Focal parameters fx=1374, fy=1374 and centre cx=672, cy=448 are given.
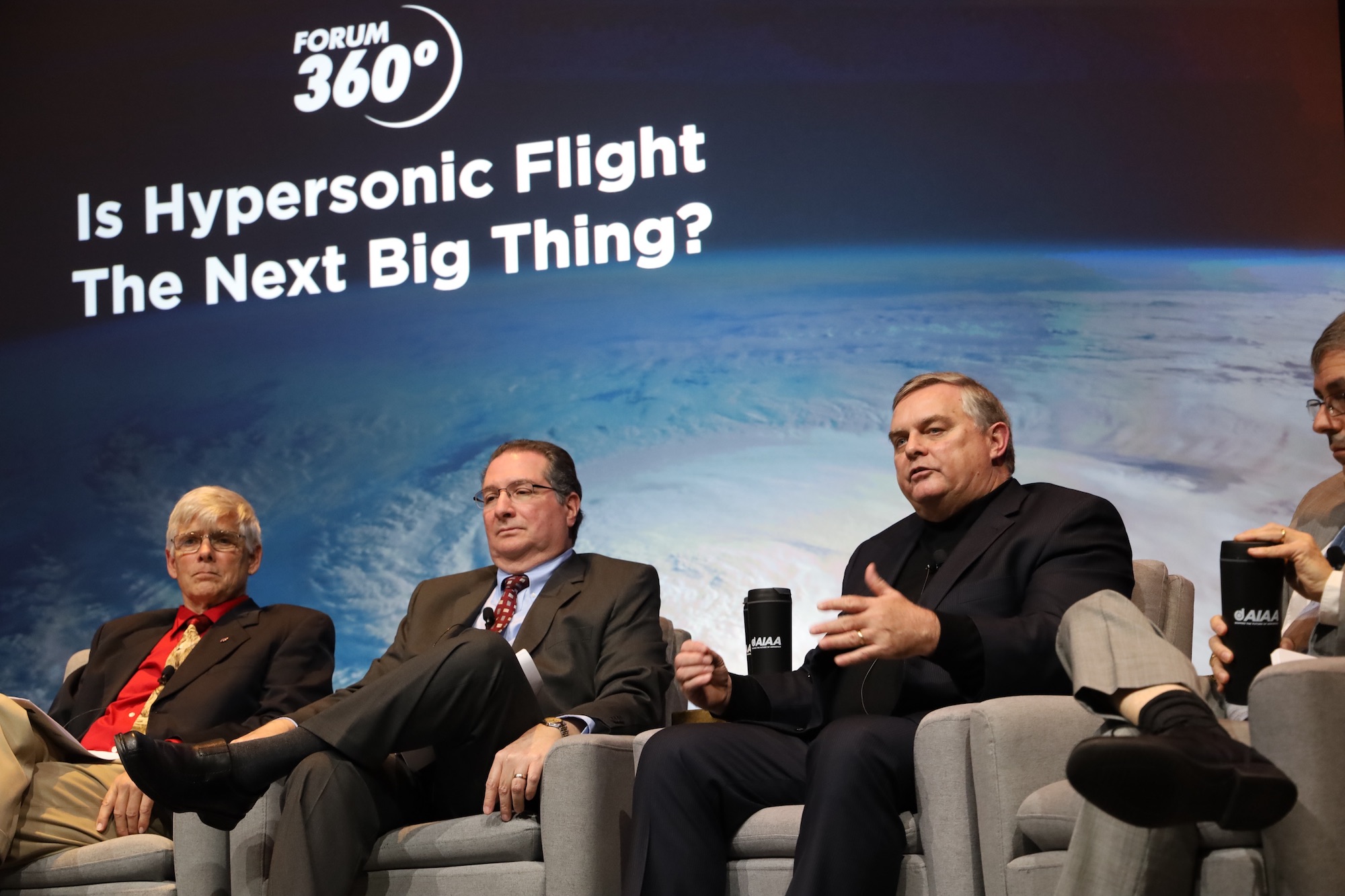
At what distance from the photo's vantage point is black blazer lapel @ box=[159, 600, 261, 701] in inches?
147

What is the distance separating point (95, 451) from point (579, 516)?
8.38 ft

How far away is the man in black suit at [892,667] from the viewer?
96.6 inches

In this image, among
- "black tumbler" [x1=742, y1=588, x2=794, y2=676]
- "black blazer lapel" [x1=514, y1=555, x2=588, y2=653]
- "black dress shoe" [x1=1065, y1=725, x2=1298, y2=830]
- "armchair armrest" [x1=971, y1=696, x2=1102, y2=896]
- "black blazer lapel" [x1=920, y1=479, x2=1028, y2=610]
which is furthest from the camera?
"black blazer lapel" [x1=514, y1=555, x2=588, y2=653]

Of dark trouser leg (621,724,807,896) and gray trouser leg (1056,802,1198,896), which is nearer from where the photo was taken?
gray trouser leg (1056,802,1198,896)

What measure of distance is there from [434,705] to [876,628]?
1.02 meters

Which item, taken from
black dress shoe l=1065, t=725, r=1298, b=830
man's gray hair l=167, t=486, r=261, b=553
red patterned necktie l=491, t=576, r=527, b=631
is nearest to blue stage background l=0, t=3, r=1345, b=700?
man's gray hair l=167, t=486, r=261, b=553

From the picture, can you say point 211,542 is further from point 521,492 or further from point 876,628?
point 876,628

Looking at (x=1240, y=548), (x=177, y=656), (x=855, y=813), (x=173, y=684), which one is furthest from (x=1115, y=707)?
(x=177, y=656)

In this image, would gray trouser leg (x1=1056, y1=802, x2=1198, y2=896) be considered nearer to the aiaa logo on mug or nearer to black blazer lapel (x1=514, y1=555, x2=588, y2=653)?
black blazer lapel (x1=514, y1=555, x2=588, y2=653)

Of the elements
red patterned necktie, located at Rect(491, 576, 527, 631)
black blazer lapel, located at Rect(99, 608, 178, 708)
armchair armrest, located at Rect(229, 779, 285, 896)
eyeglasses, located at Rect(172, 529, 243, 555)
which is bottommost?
armchair armrest, located at Rect(229, 779, 285, 896)

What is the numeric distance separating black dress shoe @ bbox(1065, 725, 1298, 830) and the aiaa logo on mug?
13.9 ft

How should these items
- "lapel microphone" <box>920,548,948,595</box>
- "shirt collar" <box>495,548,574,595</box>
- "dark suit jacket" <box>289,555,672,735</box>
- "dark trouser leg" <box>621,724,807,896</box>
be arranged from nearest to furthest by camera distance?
"dark trouser leg" <box>621,724,807,896</box> → "lapel microphone" <box>920,548,948,595</box> → "dark suit jacket" <box>289,555,672,735</box> → "shirt collar" <box>495,548,574,595</box>

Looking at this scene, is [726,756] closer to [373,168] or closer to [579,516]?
[579,516]

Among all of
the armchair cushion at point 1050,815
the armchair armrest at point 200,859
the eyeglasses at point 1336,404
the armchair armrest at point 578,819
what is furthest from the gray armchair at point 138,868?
the eyeglasses at point 1336,404
